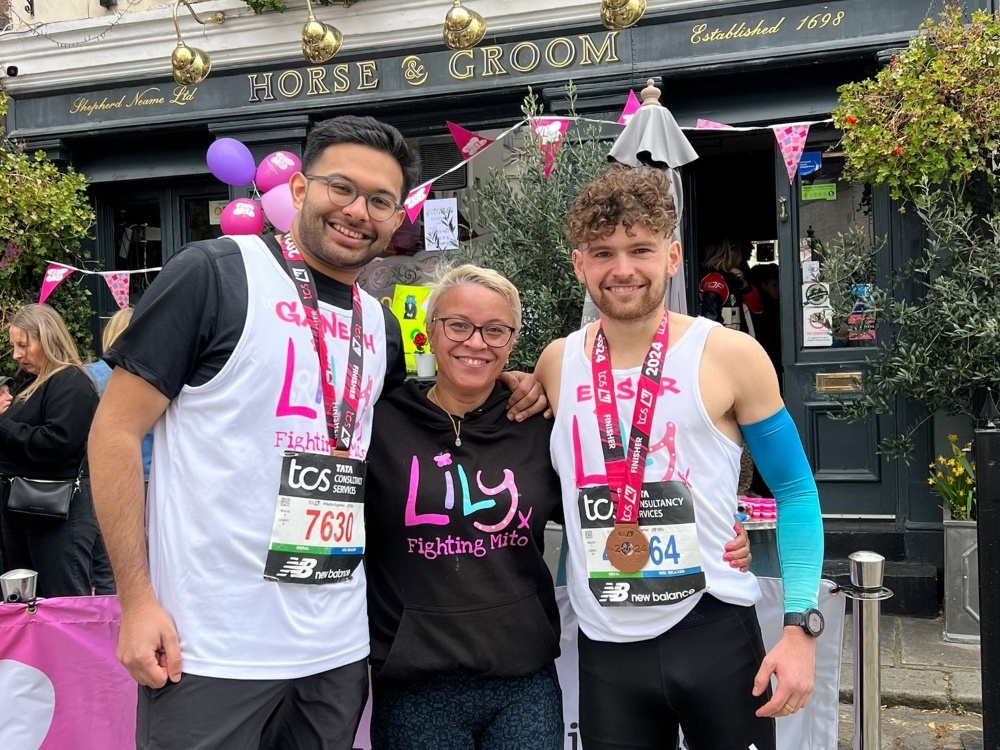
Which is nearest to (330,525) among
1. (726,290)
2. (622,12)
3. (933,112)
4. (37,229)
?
(933,112)

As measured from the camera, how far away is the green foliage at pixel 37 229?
7266 millimetres

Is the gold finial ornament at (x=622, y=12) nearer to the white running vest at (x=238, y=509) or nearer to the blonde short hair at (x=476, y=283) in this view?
the blonde short hair at (x=476, y=283)

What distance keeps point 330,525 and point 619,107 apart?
5343 mm

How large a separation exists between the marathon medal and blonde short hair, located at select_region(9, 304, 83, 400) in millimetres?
3715

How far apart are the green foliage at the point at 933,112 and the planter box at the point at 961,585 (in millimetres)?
2130

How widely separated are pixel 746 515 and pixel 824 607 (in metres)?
1.60

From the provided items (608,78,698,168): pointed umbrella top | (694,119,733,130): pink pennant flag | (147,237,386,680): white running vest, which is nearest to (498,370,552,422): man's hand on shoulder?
(147,237,386,680): white running vest

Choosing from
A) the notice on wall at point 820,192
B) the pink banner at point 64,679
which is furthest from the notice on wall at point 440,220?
the pink banner at point 64,679

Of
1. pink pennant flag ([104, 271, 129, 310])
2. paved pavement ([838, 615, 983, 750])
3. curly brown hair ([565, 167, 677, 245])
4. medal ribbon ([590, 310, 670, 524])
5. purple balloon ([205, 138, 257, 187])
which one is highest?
purple balloon ([205, 138, 257, 187])

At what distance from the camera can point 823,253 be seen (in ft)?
19.2

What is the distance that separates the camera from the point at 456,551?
2.10 metres

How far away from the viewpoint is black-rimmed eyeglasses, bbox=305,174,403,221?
2027 mm

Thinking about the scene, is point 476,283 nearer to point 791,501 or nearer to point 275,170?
point 791,501

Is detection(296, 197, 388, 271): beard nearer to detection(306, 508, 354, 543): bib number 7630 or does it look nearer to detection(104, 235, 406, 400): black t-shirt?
detection(104, 235, 406, 400): black t-shirt
